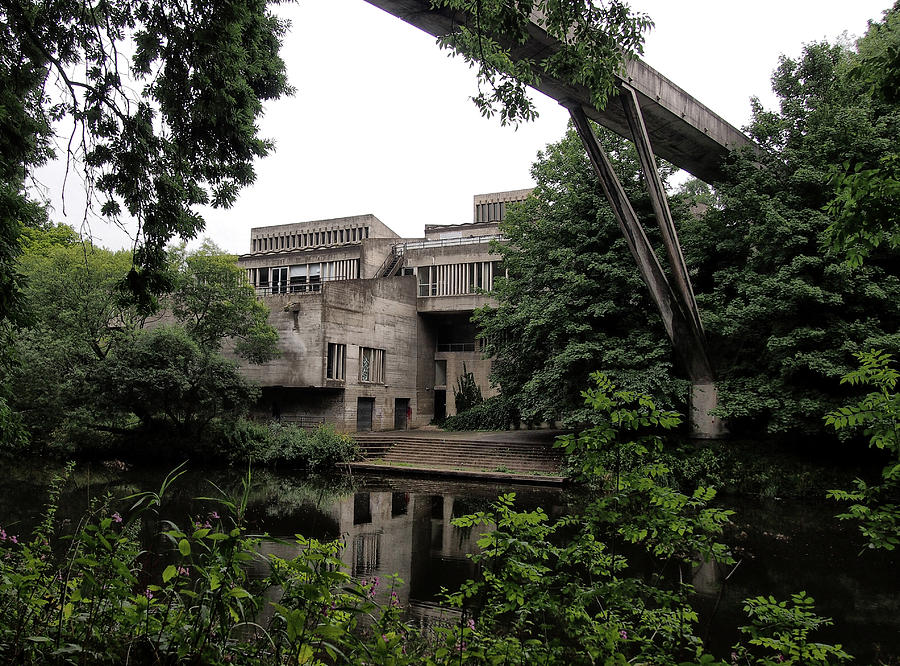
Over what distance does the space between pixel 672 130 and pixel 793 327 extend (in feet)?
20.7

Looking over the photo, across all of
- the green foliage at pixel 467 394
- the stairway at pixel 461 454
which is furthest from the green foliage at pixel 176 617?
the green foliage at pixel 467 394

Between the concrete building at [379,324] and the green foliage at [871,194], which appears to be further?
the concrete building at [379,324]

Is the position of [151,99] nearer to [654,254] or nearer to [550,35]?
[550,35]

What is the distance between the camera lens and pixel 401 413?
32.7 metres

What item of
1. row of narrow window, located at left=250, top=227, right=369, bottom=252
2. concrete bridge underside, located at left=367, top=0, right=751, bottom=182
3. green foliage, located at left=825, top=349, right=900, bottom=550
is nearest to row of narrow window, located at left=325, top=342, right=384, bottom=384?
concrete bridge underside, located at left=367, top=0, right=751, bottom=182

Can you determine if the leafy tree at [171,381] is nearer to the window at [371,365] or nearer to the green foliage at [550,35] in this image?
the window at [371,365]

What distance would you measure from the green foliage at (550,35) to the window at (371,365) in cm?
2462

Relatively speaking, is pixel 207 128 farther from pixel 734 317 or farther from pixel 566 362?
pixel 734 317

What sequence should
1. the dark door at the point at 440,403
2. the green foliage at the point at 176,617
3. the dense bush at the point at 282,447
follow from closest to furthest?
the green foliage at the point at 176,617
the dense bush at the point at 282,447
the dark door at the point at 440,403

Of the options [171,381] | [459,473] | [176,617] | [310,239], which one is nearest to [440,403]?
[459,473]

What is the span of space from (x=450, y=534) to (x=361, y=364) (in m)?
18.5

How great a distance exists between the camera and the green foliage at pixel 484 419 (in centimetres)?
3011

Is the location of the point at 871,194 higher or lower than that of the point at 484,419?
higher

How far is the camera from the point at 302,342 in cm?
2684
